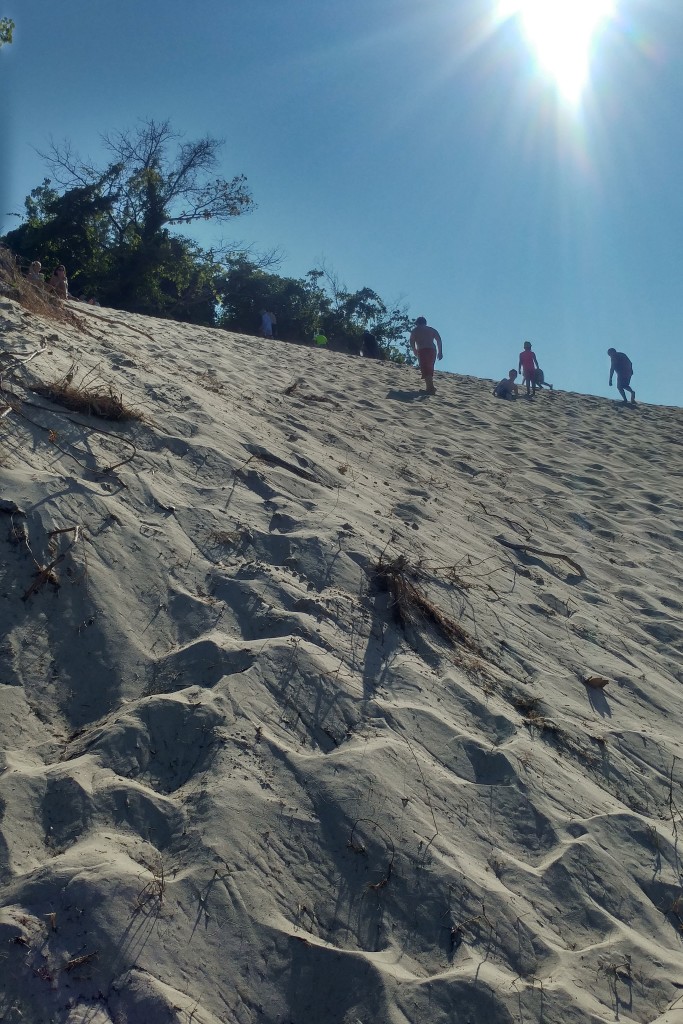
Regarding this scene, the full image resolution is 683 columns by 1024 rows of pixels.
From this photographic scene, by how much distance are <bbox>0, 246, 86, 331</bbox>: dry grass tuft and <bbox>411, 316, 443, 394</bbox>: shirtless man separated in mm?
6692

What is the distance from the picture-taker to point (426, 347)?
12.9 meters

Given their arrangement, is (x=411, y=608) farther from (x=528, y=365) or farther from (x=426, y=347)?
(x=528, y=365)

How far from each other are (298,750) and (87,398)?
9.07ft

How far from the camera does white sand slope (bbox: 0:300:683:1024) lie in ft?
7.58

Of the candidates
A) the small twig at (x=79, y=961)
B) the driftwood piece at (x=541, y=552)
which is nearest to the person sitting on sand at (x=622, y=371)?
the driftwood piece at (x=541, y=552)

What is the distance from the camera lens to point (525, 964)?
100.0 inches

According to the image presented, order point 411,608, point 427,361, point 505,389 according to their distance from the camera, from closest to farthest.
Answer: point 411,608
point 427,361
point 505,389

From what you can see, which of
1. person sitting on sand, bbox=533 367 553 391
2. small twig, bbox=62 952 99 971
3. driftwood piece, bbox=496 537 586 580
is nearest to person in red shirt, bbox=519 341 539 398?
person sitting on sand, bbox=533 367 553 391

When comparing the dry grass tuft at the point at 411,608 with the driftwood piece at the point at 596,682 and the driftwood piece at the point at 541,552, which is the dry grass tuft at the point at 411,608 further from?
the driftwood piece at the point at 541,552

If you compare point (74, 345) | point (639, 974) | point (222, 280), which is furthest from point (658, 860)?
point (222, 280)

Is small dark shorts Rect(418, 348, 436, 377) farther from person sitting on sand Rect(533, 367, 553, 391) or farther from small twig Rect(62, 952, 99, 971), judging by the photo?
small twig Rect(62, 952, 99, 971)

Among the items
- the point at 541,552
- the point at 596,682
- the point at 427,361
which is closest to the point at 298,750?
the point at 596,682

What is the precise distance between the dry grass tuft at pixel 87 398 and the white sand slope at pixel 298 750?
11 cm

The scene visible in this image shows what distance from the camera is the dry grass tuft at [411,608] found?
13.3 ft
